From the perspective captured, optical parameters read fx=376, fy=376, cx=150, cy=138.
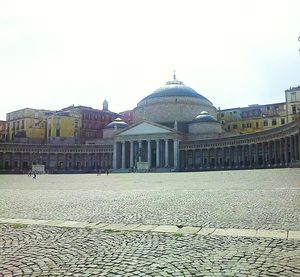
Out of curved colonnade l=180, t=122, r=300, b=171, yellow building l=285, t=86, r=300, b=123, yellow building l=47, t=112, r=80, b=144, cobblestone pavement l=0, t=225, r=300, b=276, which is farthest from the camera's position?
yellow building l=47, t=112, r=80, b=144

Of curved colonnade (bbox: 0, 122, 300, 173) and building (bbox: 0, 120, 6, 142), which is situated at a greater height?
building (bbox: 0, 120, 6, 142)

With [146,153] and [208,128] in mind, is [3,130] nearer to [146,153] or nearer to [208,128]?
[146,153]

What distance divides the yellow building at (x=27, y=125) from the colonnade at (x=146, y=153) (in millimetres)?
23419

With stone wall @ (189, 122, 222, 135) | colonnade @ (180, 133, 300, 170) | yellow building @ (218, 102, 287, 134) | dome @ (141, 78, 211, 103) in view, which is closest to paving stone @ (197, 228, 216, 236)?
colonnade @ (180, 133, 300, 170)

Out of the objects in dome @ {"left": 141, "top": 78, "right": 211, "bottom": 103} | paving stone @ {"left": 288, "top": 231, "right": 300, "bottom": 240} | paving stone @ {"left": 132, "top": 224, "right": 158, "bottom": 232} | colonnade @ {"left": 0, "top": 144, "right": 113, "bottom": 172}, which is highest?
dome @ {"left": 141, "top": 78, "right": 211, "bottom": 103}

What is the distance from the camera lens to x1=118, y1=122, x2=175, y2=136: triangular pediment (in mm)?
91562

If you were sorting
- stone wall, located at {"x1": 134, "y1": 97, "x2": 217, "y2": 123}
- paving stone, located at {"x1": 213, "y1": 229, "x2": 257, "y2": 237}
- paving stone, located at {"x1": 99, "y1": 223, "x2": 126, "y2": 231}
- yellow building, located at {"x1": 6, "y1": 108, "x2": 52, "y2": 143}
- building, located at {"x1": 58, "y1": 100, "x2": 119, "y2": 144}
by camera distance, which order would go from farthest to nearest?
building, located at {"x1": 58, "y1": 100, "x2": 119, "y2": 144}
stone wall, located at {"x1": 134, "y1": 97, "x2": 217, "y2": 123}
yellow building, located at {"x1": 6, "y1": 108, "x2": 52, "y2": 143}
paving stone, located at {"x1": 99, "y1": 223, "x2": 126, "y2": 231}
paving stone, located at {"x1": 213, "y1": 229, "x2": 257, "y2": 237}

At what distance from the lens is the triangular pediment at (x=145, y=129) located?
9156 cm

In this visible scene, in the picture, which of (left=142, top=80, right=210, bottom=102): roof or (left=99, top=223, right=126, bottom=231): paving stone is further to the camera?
(left=142, top=80, right=210, bottom=102): roof

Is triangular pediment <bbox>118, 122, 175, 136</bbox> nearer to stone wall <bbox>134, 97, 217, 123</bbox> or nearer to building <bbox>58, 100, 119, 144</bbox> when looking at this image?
stone wall <bbox>134, 97, 217, 123</bbox>

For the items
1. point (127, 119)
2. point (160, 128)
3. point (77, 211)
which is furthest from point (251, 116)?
point (77, 211)

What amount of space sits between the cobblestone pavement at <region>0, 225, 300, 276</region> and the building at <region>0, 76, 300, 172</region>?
65.6 meters

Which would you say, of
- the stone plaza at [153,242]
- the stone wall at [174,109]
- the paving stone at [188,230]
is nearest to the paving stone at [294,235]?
the stone plaza at [153,242]

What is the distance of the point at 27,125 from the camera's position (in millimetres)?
101750
